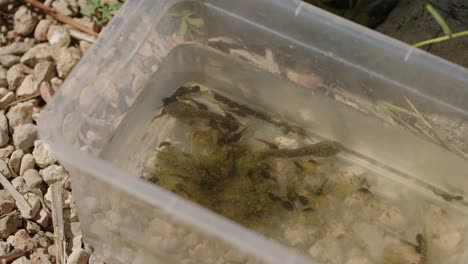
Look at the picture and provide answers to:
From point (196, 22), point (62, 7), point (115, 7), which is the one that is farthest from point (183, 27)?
point (62, 7)

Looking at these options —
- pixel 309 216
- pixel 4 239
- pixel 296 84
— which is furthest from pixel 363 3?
pixel 4 239

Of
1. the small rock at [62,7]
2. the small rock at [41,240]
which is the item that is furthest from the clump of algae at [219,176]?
the small rock at [62,7]

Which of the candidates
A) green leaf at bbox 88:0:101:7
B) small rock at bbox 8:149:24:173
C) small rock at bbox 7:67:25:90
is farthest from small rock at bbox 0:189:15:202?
green leaf at bbox 88:0:101:7

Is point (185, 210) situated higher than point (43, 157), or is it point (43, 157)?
point (185, 210)

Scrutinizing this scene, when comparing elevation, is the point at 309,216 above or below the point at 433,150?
below

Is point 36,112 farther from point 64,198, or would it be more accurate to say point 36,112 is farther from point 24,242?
point 24,242

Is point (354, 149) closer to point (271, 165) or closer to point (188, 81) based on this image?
point (271, 165)
